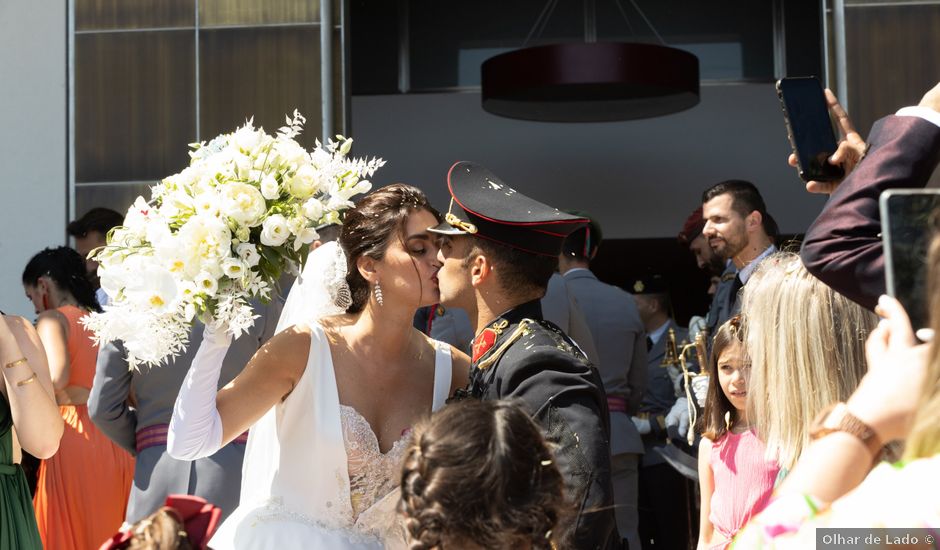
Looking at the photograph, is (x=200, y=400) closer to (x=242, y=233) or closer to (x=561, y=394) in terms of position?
(x=242, y=233)

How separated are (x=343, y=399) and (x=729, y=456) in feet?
3.46

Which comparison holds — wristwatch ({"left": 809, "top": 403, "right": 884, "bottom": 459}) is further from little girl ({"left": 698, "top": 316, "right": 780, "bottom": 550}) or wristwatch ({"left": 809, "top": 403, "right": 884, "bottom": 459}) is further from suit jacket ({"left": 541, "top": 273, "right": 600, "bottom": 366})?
suit jacket ({"left": 541, "top": 273, "right": 600, "bottom": 366})

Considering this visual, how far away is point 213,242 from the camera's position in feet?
8.47

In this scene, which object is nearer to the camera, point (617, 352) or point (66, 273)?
point (66, 273)

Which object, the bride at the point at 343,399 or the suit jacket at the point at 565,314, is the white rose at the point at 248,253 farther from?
the suit jacket at the point at 565,314

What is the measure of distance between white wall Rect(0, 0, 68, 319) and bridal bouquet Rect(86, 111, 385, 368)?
4210mm

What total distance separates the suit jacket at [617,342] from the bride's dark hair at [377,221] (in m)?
2.46

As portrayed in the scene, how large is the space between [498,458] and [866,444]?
0.59 metres

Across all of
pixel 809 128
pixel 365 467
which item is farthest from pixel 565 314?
pixel 809 128

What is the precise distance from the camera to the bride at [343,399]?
2721 millimetres

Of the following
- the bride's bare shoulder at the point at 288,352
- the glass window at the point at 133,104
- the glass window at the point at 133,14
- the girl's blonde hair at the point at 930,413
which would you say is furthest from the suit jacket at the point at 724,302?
the glass window at the point at 133,14

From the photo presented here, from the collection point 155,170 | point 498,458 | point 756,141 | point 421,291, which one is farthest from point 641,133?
point 498,458

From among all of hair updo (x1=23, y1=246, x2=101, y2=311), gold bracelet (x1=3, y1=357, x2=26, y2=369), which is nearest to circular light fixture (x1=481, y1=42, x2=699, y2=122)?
hair updo (x1=23, y1=246, x2=101, y2=311)

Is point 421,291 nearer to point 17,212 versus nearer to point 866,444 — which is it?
point 866,444
